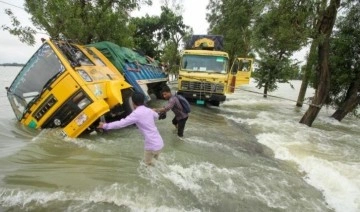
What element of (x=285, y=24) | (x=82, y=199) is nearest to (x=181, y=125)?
(x=82, y=199)

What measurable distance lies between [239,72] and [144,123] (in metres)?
12.6

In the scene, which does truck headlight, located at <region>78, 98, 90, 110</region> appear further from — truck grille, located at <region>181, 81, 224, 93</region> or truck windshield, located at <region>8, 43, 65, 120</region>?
truck grille, located at <region>181, 81, 224, 93</region>

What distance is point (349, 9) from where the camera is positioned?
1402cm

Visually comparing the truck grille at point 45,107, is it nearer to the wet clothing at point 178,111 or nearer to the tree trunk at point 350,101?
the wet clothing at point 178,111

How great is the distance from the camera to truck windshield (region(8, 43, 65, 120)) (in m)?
7.60

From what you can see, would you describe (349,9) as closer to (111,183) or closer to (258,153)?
(258,153)

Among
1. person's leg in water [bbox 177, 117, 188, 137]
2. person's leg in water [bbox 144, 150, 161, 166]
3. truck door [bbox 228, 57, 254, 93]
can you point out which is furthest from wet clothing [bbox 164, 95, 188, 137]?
truck door [bbox 228, 57, 254, 93]

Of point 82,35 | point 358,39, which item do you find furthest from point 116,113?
point 358,39

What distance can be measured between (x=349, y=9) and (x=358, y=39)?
1.62 meters

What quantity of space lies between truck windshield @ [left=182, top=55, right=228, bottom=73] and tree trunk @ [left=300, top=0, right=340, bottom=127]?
4093 millimetres

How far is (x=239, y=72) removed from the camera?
1702 cm

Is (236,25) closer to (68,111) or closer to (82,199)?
(68,111)

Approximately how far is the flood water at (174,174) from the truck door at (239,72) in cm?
625

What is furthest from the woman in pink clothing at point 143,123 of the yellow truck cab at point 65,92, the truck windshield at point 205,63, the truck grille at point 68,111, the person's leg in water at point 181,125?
the truck windshield at point 205,63
